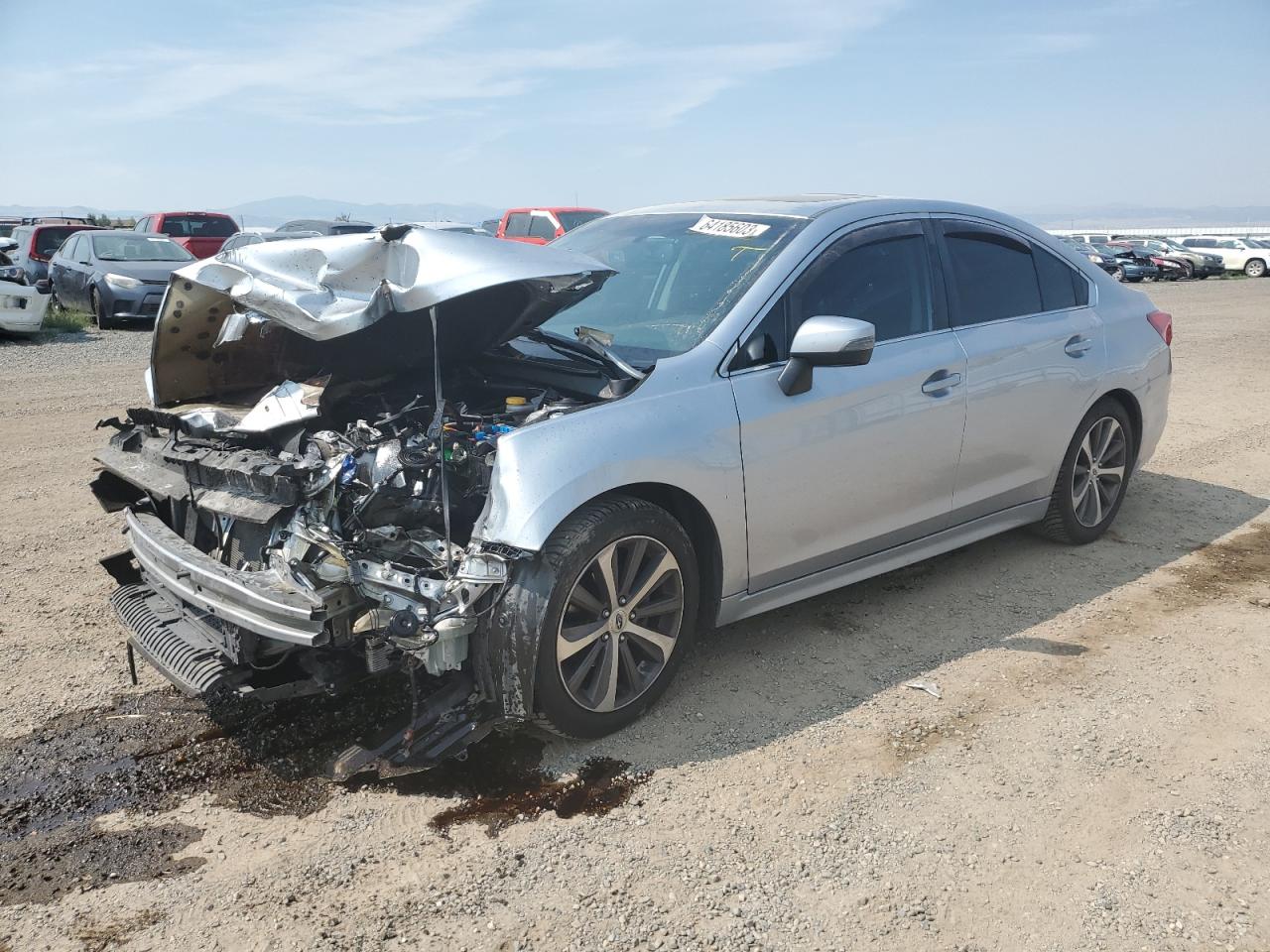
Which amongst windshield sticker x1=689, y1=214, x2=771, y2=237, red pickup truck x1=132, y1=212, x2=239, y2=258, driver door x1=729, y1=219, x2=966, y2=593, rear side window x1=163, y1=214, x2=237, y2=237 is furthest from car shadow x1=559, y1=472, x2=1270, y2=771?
rear side window x1=163, y1=214, x2=237, y2=237

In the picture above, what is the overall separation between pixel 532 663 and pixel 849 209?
2477mm

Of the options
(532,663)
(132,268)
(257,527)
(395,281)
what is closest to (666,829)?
(532,663)

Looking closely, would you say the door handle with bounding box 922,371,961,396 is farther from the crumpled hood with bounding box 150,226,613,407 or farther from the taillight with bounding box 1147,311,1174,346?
the taillight with bounding box 1147,311,1174,346

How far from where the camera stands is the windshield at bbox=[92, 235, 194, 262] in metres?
16.1

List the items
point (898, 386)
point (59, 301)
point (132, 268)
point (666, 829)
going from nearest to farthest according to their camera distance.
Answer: point (666, 829) → point (898, 386) → point (132, 268) → point (59, 301)

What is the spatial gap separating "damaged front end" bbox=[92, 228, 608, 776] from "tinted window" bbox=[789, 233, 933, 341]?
0.93 metres

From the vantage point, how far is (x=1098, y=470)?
5586mm

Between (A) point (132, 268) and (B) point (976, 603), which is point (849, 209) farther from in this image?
(A) point (132, 268)

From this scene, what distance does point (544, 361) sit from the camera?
13.4 feet

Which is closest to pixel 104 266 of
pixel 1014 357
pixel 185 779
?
pixel 185 779

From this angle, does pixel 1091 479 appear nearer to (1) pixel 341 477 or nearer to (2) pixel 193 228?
(1) pixel 341 477

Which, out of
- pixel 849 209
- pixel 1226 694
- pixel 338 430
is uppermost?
pixel 849 209

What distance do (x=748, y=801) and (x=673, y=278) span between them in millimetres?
2182

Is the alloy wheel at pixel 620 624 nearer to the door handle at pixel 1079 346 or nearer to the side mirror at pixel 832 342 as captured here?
the side mirror at pixel 832 342
